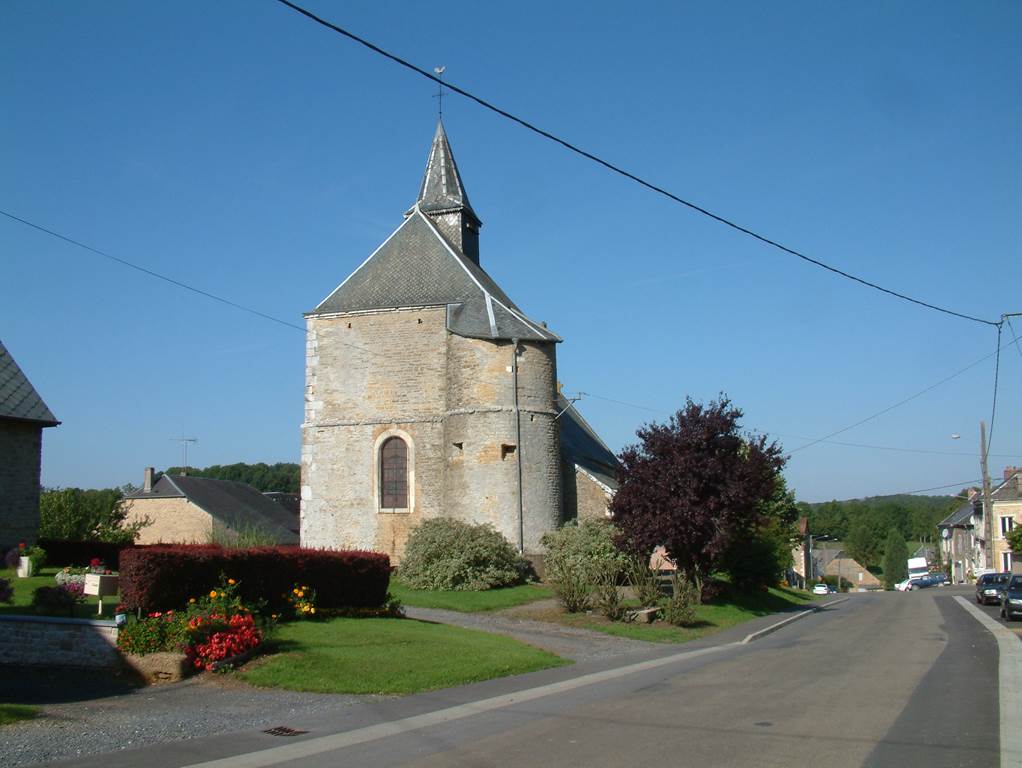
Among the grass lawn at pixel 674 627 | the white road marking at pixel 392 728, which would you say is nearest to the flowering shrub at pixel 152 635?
the white road marking at pixel 392 728

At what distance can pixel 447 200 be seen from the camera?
38.0m

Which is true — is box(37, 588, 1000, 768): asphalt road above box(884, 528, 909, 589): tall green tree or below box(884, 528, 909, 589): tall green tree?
above

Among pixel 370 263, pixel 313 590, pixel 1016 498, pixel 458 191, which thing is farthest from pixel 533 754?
pixel 1016 498

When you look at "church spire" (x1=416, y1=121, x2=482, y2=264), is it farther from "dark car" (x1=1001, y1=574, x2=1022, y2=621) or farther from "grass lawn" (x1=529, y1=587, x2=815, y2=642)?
"dark car" (x1=1001, y1=574, x2=1022, y2=621)

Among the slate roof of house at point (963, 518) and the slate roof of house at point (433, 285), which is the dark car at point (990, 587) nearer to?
the slate roof of house at point (433, 285)

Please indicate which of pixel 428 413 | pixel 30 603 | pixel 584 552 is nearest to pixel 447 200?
pixel 428 413

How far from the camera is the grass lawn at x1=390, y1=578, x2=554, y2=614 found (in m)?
23.8

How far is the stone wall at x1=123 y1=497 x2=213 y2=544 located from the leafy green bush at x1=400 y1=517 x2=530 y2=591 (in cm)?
2329

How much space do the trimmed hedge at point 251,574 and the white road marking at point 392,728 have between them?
531 centimetres

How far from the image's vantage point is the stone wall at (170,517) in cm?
4825

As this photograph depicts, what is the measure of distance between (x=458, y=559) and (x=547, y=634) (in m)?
7.29

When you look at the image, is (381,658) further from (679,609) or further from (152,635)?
(679,609)

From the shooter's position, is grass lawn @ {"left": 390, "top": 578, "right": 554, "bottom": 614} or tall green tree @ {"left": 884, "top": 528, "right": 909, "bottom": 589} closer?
grass lawn @ {"left": 390, "top": 578, "right": 554, "bottom": 614}

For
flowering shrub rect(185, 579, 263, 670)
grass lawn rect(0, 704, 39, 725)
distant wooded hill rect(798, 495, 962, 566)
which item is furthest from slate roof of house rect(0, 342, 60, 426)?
distant wooded hill rect(798, 495, 962, 566)
